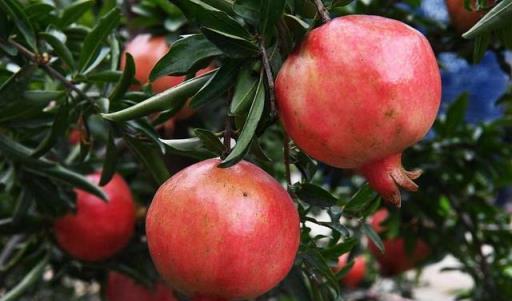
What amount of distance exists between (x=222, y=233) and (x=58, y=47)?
1.33 feet

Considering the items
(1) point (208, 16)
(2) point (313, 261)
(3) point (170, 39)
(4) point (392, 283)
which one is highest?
(1) point (208, 16)

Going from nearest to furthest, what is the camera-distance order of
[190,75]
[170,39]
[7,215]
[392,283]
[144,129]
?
1. [190,75]
2. [144,129]
3. [170,39]
4. [7,215]
5. [392,283]

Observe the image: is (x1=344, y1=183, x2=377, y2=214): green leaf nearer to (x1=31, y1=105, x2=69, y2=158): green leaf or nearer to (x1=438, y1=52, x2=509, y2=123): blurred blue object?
(x1=31, y1=105, x2=69, y2=158): green leaf

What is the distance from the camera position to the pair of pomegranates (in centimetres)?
52

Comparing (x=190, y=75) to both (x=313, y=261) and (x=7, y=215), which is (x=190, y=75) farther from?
(x=7, y=215)

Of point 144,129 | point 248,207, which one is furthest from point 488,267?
point 248,207

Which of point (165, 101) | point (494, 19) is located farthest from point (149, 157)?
point (494, 19)

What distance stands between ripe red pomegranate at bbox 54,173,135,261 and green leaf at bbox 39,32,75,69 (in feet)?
1.19

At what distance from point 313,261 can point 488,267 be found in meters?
0.91

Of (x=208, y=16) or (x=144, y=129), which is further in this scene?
(x=144, y=129)

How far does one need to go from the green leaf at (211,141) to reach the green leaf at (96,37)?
0.32 meters

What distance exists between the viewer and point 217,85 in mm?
602

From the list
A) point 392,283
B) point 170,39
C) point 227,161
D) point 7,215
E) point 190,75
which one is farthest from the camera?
point 392,283

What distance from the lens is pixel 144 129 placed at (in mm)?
790
